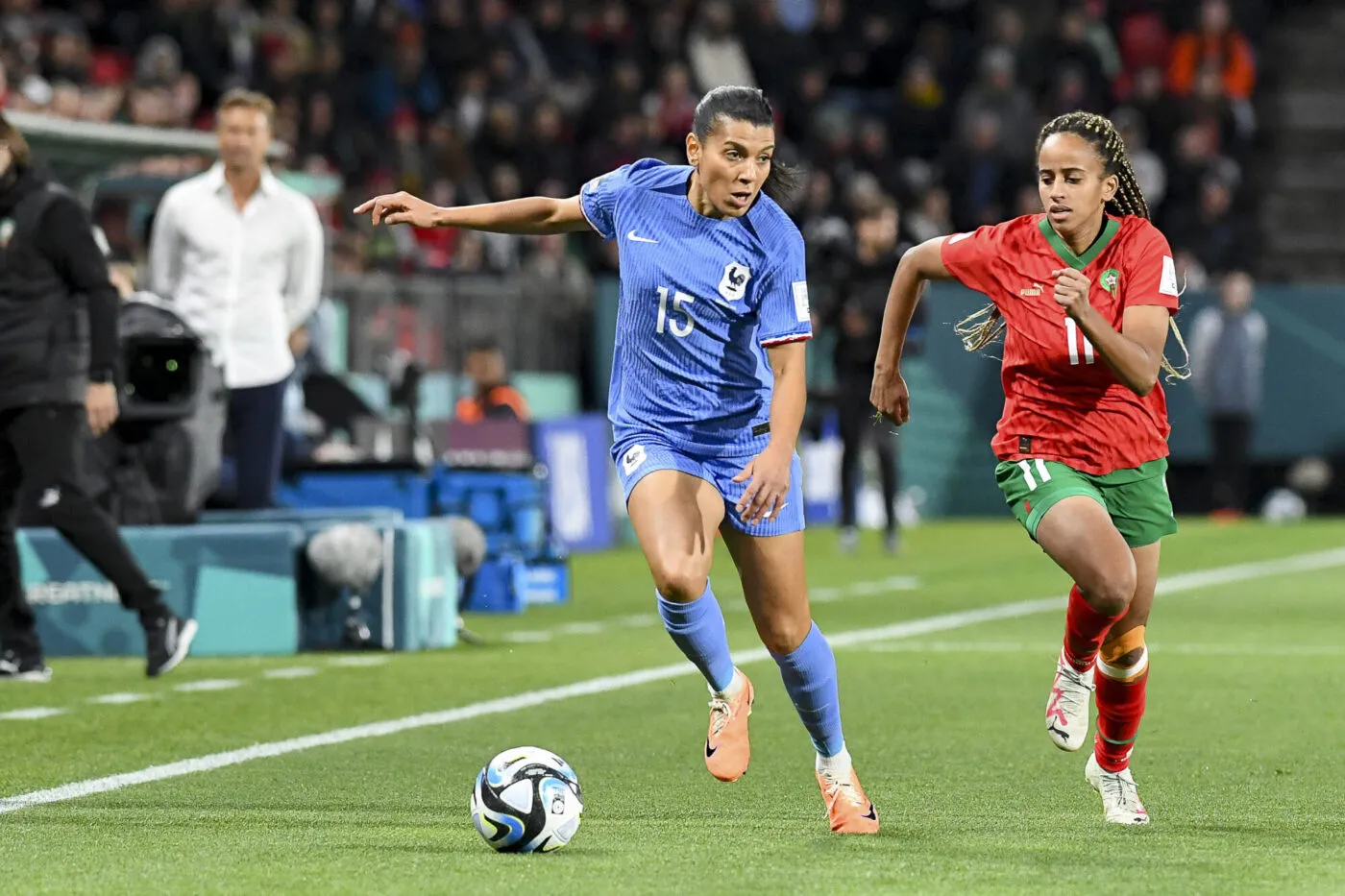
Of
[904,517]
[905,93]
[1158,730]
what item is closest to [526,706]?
[1158,730]

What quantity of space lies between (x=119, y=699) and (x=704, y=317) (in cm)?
405

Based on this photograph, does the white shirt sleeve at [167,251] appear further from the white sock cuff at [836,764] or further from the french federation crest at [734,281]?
the white sock cuff at [836,764]

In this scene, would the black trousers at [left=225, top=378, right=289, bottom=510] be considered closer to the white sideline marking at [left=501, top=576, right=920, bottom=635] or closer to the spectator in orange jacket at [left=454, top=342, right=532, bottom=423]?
the white sideline marking at [left=501, top=576, right=920, bottom=635]

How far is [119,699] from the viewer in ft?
32.4

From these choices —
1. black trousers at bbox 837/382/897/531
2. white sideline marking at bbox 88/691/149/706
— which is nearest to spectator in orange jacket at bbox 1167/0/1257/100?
black trousers at bbox 837/382/897/531

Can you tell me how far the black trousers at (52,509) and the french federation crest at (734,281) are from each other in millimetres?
4363

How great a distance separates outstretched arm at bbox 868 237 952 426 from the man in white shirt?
5373 millimetres

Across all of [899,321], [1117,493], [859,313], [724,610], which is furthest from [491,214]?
[859,313]

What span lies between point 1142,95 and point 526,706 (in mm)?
18714

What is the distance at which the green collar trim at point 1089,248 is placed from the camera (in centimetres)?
702

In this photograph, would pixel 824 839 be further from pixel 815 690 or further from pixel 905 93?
pixel 905 93

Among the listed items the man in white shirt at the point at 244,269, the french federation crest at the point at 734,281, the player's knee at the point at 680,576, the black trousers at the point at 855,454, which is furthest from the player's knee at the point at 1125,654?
the black trousers at the point at 855,454

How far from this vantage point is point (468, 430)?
19.2 metres

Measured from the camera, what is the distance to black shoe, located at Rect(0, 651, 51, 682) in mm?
10602
